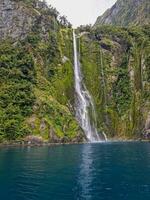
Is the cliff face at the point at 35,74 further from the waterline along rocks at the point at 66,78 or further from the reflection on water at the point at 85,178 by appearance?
the reflection on water at the point at 85,178

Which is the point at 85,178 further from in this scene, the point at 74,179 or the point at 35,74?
the point at 35,74

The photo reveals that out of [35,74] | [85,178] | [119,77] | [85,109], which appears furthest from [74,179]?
[119,77]

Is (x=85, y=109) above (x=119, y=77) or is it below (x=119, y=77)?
below

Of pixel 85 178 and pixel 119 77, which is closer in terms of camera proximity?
pixel 85 178

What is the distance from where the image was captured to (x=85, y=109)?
5743 inches

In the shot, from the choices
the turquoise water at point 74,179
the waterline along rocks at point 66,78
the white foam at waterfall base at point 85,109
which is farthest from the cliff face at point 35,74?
the turquoise water at point 74,179

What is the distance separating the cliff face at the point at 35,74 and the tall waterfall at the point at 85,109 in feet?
9.11

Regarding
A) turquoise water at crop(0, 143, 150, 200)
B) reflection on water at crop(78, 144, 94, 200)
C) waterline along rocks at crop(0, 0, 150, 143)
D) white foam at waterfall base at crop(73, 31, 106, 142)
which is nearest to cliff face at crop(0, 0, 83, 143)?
waterline along rocks at crop(0, 0, 150, 143)

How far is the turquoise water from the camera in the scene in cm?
4197

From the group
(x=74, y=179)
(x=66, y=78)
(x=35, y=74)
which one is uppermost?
(x=35, y=74)

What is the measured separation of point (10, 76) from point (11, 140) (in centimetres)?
2646

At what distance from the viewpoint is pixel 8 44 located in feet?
491

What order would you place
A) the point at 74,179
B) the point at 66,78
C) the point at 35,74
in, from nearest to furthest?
the point at 74,179, the point at 35,74, the point at 66,78

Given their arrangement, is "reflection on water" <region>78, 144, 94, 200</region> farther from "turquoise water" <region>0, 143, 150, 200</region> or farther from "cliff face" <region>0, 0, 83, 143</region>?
"cliff face" <region>0, 0, 83, 143</region>
